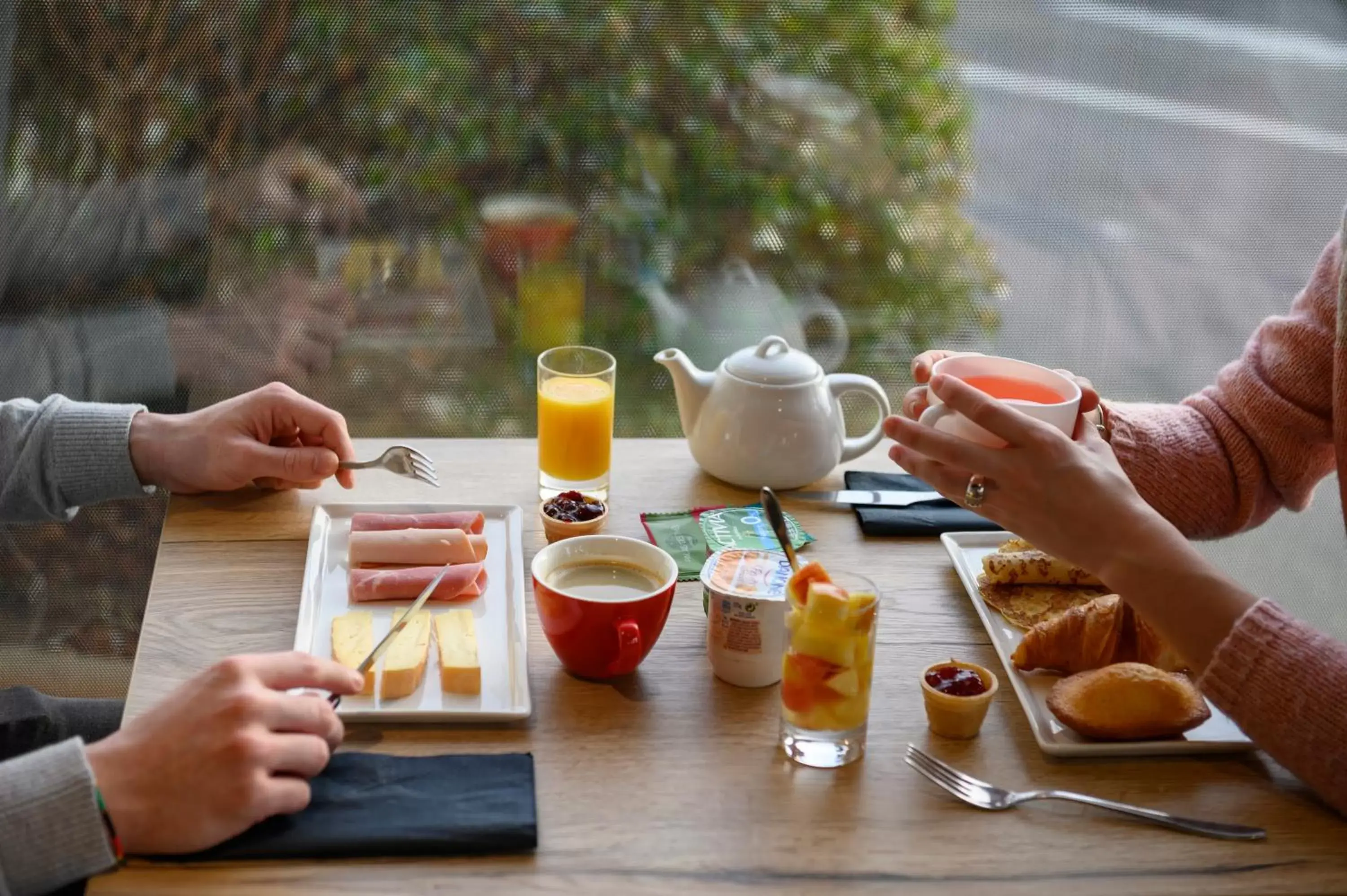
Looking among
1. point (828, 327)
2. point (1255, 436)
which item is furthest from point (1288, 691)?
point (828, 327)

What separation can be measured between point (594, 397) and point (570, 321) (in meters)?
0.60

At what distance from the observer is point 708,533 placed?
137 centimetres

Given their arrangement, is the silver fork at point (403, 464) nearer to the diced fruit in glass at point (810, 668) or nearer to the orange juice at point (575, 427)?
the orange juice at point (575, 427)

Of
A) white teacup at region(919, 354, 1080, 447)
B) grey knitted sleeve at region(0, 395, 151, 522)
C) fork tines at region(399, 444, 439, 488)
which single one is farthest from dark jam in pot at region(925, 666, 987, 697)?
grey knitted sleeve at region(0, 395, 151, 522)

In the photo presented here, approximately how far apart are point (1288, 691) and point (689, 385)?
719 millimetres

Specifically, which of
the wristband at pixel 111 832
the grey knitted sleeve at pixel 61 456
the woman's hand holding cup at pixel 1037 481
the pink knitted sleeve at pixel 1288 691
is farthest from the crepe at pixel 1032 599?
the grey knitted sleeve at pixel 61 456

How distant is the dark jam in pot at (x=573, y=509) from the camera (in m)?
1.33

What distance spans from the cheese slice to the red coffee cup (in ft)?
0.47

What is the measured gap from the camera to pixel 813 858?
92 cm

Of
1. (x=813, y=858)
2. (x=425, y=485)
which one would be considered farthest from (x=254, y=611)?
(x=813, y=858)

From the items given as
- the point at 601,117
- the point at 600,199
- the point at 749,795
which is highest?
the point at 601,117

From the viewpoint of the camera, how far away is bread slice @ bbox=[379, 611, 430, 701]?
1.05 metres

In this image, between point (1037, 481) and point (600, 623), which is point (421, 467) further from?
point (1037, 481)

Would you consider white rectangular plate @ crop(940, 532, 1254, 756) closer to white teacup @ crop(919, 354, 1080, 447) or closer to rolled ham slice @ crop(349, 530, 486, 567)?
white teacup @ crop(919, 354, 1080, 447)
